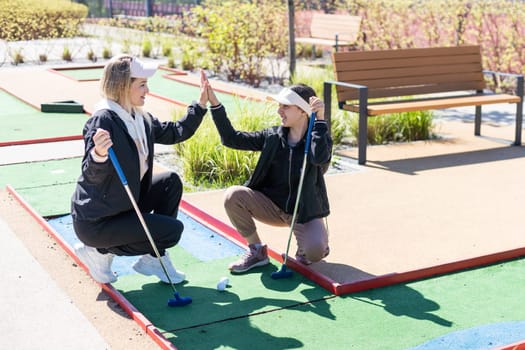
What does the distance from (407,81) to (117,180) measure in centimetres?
531

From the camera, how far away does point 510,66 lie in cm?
1315

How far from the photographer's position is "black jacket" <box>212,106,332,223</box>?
506cm

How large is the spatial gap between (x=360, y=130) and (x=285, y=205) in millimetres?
3265

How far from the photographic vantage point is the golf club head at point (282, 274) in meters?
5.20

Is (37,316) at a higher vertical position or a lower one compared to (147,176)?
lower

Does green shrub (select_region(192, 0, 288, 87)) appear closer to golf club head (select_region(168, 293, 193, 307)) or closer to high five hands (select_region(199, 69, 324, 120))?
high five hands (select_region(199, 69, 324, 120))

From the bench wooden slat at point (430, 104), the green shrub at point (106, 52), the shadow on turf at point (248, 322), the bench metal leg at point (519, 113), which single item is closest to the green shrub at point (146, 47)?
the green shrub at point (106, 52)

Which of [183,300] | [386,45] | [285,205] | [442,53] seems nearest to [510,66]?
[386,45]

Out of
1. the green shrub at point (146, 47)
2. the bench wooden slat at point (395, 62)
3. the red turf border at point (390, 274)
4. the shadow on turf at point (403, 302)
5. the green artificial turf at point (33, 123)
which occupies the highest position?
the bench wooden slat at point (395, 62)

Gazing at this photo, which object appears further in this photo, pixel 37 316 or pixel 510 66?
pixel 510 66

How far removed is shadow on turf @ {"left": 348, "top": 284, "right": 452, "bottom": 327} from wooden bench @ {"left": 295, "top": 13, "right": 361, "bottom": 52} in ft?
35.7

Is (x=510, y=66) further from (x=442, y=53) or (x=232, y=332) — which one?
(x=232, y=332)

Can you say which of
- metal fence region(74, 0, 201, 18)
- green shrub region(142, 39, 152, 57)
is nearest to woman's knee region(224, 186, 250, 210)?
green shrub region(142, 39, 152, 57)

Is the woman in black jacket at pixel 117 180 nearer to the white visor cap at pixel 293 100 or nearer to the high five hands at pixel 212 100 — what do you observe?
the high five hands at pixel 212 100
